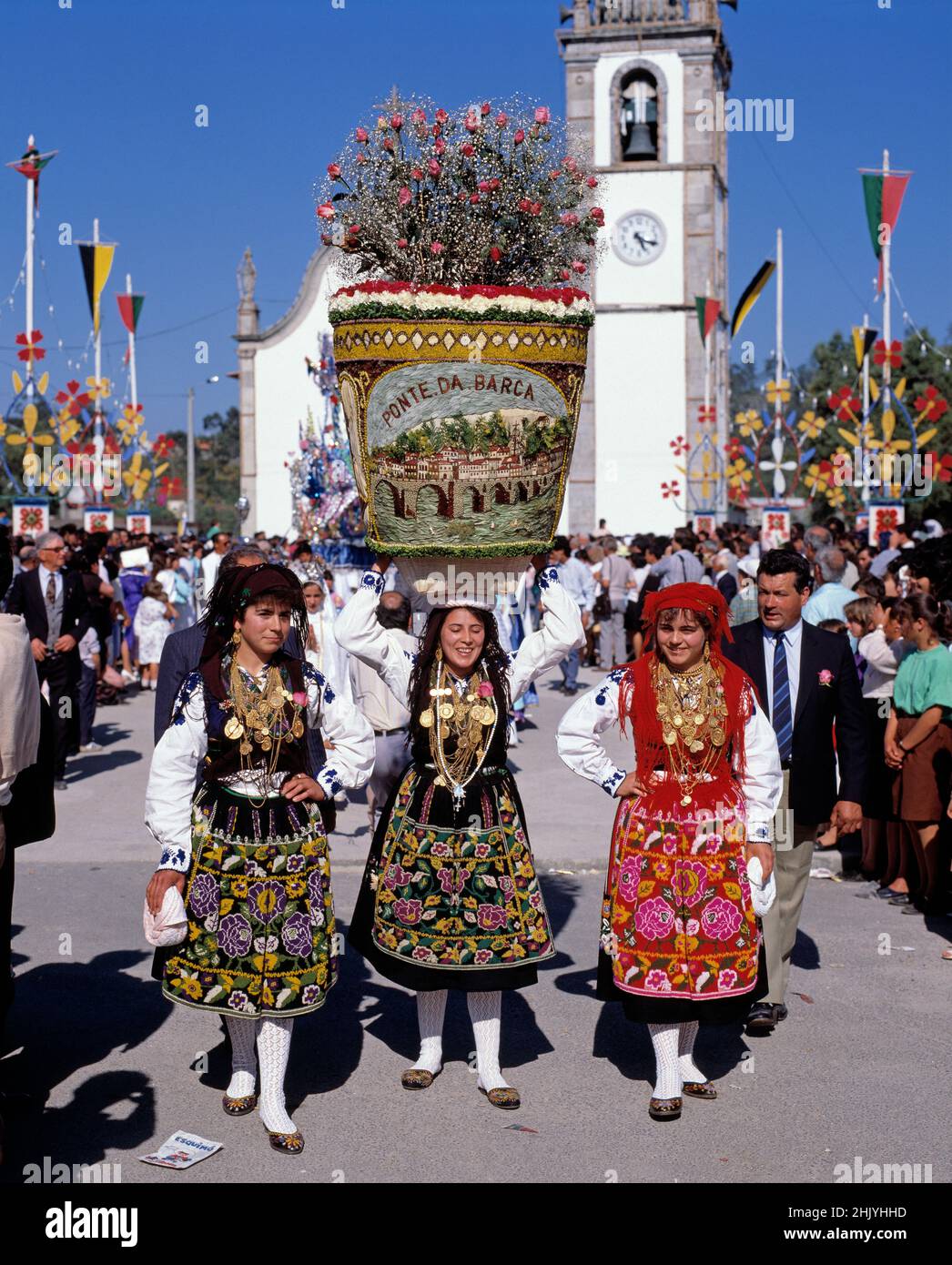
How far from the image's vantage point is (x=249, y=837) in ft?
16.8

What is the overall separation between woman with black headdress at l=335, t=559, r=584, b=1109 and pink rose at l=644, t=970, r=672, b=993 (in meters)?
0.43

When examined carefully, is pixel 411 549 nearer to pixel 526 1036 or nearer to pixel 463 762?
pixel 463 762

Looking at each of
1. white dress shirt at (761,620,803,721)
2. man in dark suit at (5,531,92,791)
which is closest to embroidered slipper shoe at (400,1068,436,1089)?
white dress shirt at (761,620,803,721)

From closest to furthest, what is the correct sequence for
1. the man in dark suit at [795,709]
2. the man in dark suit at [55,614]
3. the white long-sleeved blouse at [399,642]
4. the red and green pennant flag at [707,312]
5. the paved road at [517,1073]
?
1. the paved road at [517,1073]
2. the white long-sleeved blouse at [399,642]
3. the man in dark suit at [795,709]
4. the man in dark suit at [55,614]
5. the red and green pennant flag at [707,312]

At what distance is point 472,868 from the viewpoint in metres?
5.48

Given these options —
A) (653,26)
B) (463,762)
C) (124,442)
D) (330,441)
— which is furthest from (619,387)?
(463,762)

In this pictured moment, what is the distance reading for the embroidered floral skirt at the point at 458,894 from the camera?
547 centimetres

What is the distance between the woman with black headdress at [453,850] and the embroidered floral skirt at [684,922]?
0.40m

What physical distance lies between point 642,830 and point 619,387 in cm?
3726

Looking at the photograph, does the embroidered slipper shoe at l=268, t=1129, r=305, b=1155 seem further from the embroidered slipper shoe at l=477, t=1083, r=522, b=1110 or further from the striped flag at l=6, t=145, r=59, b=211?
the striped flag at l=6, t=145, r=59, b=211

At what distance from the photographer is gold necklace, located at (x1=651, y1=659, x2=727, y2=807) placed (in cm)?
534

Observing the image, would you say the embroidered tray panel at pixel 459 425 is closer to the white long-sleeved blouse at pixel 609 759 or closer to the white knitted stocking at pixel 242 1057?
the white long-sleeved blouse at pixel 609 759

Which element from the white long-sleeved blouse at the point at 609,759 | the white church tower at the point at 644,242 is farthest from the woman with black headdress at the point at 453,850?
the white church tower at the point at 644,242

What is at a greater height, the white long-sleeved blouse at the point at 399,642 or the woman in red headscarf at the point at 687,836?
the white long-sleeved blouse at the point at 399,642
